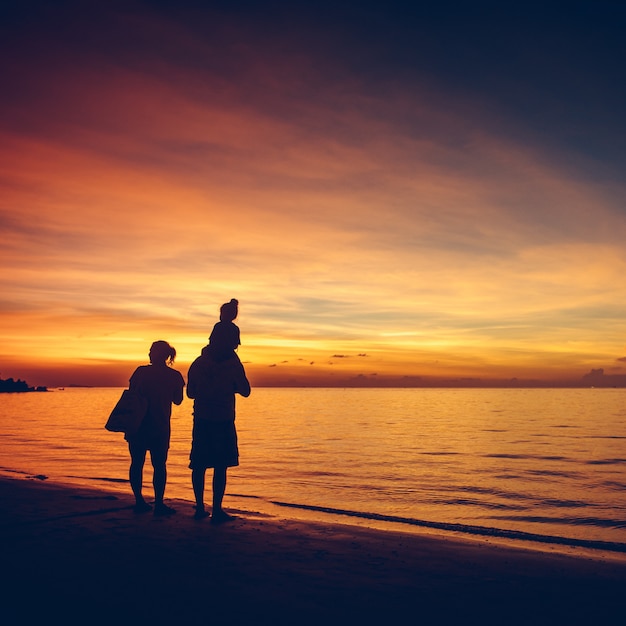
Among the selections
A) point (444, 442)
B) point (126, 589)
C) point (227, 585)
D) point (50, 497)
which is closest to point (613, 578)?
point (227, 585)

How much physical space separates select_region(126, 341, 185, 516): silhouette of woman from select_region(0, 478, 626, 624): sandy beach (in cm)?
51

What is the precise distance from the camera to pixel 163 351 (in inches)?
343

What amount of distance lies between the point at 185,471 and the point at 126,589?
1401 cm

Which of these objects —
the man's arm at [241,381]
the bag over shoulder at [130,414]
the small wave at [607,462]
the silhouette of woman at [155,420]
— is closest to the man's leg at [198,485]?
the silhouette of woman at [155,420]

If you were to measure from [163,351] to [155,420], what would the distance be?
1054mm

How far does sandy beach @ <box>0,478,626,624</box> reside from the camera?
4.64 m

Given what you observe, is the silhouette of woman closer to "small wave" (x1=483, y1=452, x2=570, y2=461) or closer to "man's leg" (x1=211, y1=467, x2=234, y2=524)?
"man's leg" (x1=211, y1=467, x2=234, y2=524)

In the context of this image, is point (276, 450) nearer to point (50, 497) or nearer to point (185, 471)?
point (185, 471)

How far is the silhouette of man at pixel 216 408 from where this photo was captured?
788 cm

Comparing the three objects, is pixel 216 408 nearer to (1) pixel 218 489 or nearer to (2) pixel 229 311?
(1) pixel 218 489

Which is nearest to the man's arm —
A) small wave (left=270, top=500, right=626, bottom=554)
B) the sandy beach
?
the sandy beach

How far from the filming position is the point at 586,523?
12.4 m

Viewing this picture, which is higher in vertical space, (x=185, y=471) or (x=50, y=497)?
(x=50, y=497)

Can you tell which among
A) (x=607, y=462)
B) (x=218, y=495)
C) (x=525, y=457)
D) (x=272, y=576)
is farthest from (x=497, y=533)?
(x=607, y=462)
